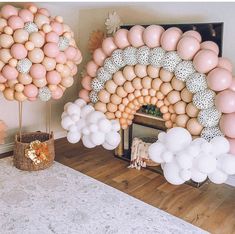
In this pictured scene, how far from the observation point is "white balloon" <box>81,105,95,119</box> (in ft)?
8.04

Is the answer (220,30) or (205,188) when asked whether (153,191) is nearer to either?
(205,188)

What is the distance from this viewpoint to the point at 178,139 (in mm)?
1863

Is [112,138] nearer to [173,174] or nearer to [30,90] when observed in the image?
[173,174]

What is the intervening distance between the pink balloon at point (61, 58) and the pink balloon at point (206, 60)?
42.6 inches

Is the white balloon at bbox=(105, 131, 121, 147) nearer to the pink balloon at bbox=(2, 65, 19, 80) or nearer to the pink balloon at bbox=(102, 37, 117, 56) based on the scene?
the pink balloon at bbox=(102, 37, 117, 56)

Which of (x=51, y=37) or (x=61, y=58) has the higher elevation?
(x=51, y=37)

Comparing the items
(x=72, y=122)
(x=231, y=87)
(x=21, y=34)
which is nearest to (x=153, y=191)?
(x=72, y=122)

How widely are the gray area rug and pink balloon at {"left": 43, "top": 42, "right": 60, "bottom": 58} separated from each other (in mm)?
1152

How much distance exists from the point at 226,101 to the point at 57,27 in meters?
1.46

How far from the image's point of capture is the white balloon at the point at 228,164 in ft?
5.81

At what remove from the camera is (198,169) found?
1.83 meters

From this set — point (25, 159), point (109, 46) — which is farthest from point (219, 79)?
point (25, 159)

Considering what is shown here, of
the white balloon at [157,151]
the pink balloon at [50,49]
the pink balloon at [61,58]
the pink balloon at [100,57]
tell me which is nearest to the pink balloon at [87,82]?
the pink balloon at [100,57]

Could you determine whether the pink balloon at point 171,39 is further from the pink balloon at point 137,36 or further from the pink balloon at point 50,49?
the pink balloon at point 50,49
